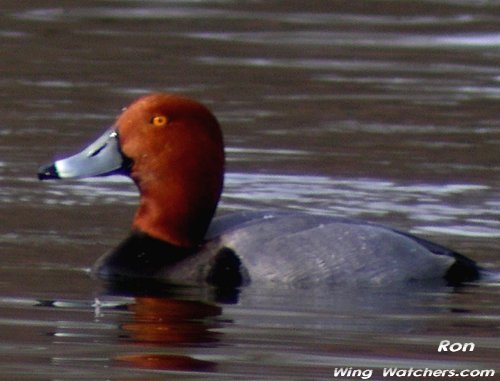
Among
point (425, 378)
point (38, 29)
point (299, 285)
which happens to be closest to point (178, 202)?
point (299, 285)

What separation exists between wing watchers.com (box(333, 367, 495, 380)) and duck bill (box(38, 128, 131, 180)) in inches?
87.1

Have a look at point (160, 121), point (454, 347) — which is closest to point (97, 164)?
point (160, 121)

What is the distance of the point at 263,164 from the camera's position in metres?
11.3

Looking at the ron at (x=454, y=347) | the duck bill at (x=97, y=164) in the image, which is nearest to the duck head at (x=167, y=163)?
the duck bill at (x=97, y=164)

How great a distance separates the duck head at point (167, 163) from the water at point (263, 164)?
40cm

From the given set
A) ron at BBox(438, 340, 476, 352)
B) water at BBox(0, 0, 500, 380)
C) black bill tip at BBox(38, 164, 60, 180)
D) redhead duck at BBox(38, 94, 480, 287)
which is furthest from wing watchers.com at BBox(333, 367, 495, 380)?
black bill tip at BBox(38, 164, 60, 180)

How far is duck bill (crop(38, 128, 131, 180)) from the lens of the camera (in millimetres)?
8711

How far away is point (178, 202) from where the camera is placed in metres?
8.70

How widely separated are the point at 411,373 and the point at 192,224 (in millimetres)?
2127

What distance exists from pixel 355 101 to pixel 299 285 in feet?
17.4

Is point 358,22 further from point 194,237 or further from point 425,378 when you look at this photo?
point 425,378

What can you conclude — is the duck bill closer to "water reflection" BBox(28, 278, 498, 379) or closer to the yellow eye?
the yellow eye

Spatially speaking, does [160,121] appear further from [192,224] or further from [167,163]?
[192,224]

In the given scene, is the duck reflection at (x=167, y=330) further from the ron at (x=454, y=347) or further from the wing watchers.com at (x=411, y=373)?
the ron at (x=454, y=347)
